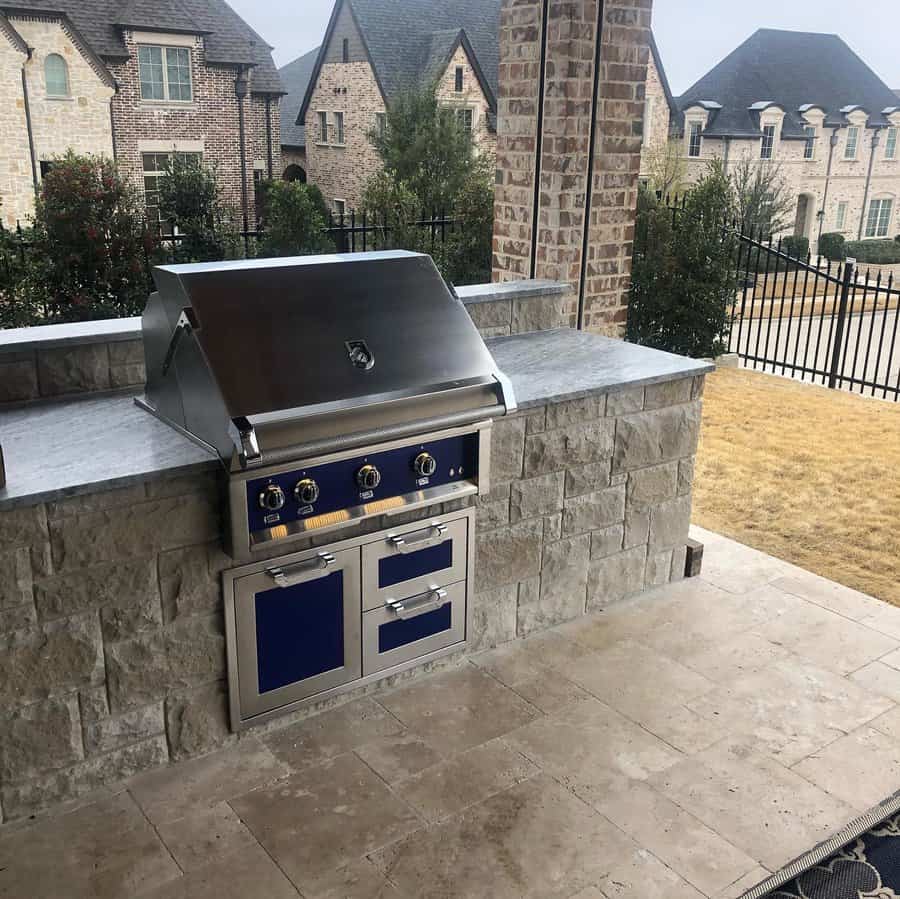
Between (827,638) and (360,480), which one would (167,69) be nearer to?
(360,480)

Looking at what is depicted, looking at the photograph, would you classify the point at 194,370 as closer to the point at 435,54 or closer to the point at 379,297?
the point at 379,297

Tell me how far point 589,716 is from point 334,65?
18.5m

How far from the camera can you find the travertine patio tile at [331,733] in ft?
8.75

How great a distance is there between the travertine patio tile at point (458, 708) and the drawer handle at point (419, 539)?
493mm

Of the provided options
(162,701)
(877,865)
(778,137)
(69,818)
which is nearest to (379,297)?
(162,701)

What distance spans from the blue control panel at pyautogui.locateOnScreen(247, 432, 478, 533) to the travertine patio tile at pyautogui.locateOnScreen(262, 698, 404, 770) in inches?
27.0

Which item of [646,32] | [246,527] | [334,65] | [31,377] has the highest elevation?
[334,65]

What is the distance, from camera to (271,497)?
2.41 metres

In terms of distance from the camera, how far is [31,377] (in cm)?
273

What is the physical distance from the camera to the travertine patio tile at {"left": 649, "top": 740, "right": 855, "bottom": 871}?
2.36m

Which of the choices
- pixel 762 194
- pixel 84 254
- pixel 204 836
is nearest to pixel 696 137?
pixel 762 194

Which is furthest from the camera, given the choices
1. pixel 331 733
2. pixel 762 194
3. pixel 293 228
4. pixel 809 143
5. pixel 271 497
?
pixel 809 143

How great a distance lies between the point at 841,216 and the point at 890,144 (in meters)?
2.78

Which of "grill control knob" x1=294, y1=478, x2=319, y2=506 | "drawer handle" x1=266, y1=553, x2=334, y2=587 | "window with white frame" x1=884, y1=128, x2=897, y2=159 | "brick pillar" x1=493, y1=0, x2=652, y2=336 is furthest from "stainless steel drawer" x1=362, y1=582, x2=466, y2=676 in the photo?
"window with white frame" x1=884, y1=128, x2=897, y2=159
